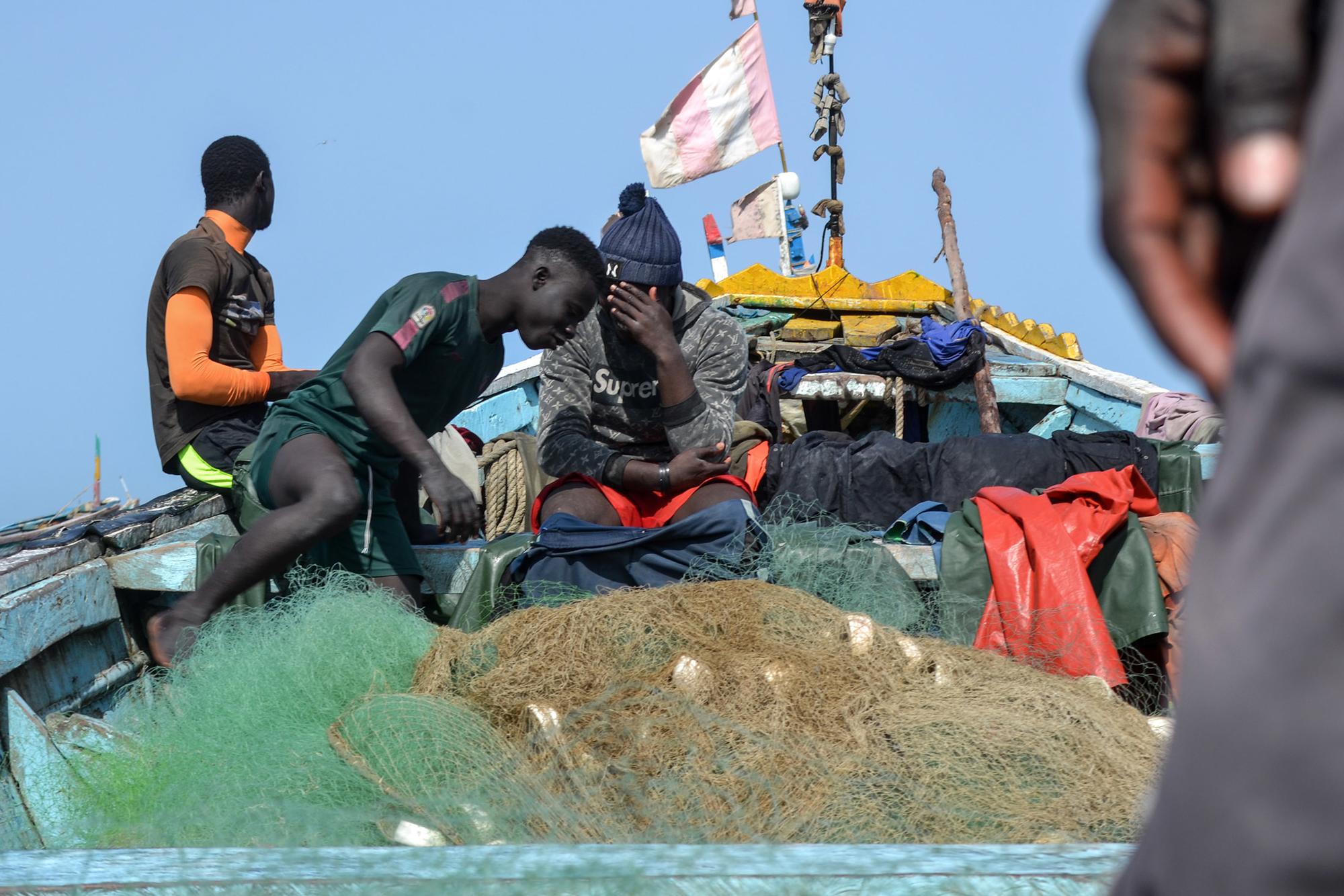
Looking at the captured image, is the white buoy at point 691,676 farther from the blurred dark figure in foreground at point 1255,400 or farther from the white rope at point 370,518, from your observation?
the blurred dark figure in foreground at point 1255,400

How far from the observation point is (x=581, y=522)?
382 cm

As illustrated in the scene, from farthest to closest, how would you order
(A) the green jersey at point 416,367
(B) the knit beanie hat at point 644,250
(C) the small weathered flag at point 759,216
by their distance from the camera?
(C) the small weathered flag at point 759,216, (B) the knit beanie hat at point 644,250, (A) the green jersey at point 416,367

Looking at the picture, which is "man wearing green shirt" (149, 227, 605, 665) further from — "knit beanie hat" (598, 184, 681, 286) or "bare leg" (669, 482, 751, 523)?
"bare leg" (669, 482, 751, 523)

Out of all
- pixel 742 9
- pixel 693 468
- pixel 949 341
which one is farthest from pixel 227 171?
pixel 742 9

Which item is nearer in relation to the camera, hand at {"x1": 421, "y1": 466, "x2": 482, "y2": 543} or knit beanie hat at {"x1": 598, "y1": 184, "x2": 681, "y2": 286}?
hand at {"x1": 421, "y1": 466, "x2": 482, "y2": 543}

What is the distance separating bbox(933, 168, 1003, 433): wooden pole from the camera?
7.18 meters

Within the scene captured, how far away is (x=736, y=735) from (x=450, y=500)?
1.41m

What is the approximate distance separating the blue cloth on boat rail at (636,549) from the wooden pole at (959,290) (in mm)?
3796

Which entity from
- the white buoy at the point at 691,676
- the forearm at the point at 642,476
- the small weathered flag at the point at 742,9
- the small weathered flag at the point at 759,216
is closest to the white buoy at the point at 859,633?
the white buoy at the point at 691,676

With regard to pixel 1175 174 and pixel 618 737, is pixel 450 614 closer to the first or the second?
pixel 618 737

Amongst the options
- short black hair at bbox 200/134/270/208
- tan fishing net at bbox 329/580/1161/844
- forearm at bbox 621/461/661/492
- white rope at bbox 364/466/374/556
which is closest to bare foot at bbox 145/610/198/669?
white rope at bbox 364/466/374/556

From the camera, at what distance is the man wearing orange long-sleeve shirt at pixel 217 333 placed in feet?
14.4

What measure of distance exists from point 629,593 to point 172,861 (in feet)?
5.22

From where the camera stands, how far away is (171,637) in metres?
3.43
